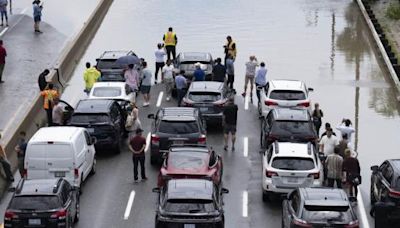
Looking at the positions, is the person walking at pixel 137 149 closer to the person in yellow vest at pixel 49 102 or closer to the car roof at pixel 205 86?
the person in yellow vest at pixel 49 102

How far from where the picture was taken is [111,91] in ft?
110

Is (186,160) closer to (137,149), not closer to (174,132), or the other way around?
(137,149)

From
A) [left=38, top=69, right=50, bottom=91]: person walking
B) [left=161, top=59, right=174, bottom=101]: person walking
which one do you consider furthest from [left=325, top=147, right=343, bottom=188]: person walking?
Answer: [left=38, top=69, right=50, bottom=91]: person walking

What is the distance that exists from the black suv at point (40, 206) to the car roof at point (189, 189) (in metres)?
2.41

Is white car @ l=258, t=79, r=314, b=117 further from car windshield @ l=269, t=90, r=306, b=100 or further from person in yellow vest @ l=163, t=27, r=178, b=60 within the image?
person in yellow vest @ l=163, t=27, r=178, b=60

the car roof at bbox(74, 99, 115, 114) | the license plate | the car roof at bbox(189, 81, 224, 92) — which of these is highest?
the car roof at bbox(189, 81, 224, 92)

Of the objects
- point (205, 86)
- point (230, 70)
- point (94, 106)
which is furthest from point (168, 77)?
point (94, 106)

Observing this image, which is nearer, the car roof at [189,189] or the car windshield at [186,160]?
the car roof at [189,189]

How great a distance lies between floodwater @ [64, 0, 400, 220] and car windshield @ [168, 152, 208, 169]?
14.7 feet

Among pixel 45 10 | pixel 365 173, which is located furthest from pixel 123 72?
pixel 45 10

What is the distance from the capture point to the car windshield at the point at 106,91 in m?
33.2

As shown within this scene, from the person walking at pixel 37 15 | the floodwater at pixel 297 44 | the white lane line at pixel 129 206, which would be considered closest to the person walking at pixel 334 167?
the floodwater at pixel 297 44

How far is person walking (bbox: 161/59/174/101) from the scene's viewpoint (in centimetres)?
3562

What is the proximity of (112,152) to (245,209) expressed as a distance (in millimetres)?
6130
